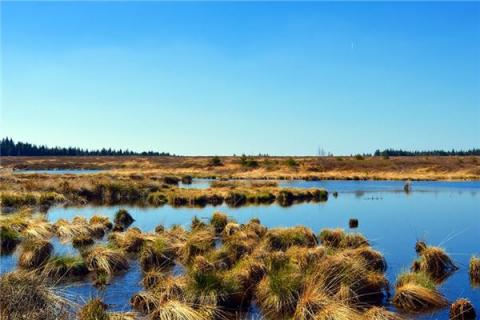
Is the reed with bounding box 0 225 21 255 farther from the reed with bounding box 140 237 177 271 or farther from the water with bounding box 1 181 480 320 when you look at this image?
the reed with bounding box 140 237 177 271

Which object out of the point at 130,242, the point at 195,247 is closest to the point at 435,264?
the point at 195,247

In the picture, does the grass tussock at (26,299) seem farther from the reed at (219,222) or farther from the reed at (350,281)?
the reed at (219,222)

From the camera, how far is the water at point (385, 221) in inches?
570

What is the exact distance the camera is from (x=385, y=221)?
2888cm

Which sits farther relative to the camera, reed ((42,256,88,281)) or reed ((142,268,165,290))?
reed ((42,256,88,281))

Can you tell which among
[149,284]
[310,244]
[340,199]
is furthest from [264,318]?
[340,199]

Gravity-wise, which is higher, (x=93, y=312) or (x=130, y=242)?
(x=93, y=312)

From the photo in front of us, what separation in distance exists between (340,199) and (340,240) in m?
23.7

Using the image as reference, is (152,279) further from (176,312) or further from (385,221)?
(385,221)

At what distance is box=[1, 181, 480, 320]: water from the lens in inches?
570

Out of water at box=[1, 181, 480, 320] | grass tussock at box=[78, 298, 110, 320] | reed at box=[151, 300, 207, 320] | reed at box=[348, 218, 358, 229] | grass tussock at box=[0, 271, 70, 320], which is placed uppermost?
grass tussock at box=[0, 271, 70, 320]

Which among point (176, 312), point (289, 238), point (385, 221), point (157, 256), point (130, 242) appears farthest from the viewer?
point (385, 221)

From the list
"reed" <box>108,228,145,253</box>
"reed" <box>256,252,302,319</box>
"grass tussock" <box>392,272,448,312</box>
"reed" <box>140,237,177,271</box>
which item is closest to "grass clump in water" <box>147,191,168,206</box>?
"reed" <box>108,228,145,253</box>

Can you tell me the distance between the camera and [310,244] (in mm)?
19812
